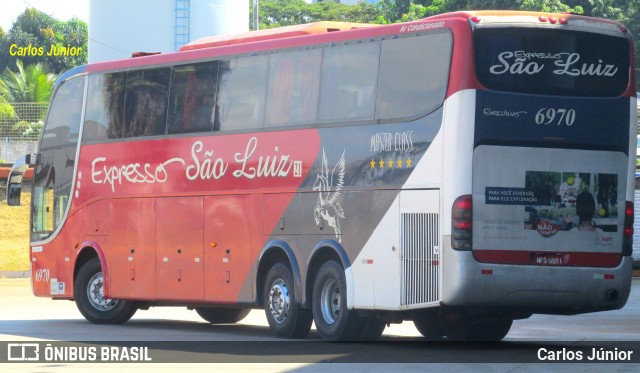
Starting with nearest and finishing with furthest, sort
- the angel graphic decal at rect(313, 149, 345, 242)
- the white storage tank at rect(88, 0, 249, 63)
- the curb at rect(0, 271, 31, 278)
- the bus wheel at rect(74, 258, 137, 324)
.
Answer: the angel graphic decal at rect(313, 149, 345, 242)
the bus wheel at rect(74, 258, 137, 324)
the curb at rect(0, 271, 31, 278)
the white storage tank at rect(88, 0, 249, 63)

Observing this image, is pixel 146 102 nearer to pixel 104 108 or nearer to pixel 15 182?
pixel 104 108

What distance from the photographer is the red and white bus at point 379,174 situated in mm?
15328

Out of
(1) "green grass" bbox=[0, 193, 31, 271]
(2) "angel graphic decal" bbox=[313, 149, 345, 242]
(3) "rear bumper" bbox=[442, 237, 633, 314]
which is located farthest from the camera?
(1) "green grass" bbox=[0, 193, 31, 271]

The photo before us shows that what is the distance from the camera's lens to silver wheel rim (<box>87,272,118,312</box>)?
71.3ft

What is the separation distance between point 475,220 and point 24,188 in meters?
29.3

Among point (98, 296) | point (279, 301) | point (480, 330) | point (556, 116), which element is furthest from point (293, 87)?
point (98, 296)

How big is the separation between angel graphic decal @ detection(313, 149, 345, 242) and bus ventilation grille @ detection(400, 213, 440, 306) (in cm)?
133

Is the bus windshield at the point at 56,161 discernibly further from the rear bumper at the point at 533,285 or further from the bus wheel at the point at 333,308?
the rear bumper at the point at 533,285

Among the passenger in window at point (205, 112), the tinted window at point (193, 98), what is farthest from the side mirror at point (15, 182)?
the passenger in window at point (205, 112)

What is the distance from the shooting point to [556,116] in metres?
15.6

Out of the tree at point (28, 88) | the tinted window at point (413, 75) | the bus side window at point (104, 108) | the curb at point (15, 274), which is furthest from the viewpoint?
the tree at point (28, 88)

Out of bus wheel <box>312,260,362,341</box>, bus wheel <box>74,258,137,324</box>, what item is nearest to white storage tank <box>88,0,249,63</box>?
bus wheel <box>74,258,137,324</box>

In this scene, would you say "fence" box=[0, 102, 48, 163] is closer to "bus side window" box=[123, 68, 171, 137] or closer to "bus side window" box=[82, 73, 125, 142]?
"bus side window" box=[82, 73, 125, 142]

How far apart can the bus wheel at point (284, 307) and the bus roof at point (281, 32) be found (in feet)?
10.2
